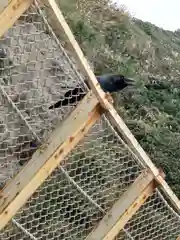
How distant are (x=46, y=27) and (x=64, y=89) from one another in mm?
406

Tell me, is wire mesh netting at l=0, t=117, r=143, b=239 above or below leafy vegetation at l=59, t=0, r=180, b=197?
above

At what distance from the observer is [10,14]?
6.83 feet

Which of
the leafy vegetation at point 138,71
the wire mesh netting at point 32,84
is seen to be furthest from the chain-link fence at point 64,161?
the leafy vegetation at point 138,71

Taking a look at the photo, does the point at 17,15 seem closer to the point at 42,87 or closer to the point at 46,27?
the point at 46,27

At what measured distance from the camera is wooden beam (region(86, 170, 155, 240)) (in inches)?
99.7

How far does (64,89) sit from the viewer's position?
261 centimetres

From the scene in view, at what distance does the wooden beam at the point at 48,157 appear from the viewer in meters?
2.24

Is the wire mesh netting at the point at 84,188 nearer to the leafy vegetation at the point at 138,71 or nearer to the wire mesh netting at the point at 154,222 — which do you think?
the wire mesh netting at the point at 154,222

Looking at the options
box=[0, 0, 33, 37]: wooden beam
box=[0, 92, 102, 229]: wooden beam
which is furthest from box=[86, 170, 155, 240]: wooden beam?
box=[0, 0, 33, 37]: wooden beam

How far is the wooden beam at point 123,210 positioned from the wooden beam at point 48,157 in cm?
39

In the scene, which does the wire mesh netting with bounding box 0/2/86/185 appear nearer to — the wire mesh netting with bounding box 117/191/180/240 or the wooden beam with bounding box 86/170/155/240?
the wooden beam with bounding box 86/170/155/240

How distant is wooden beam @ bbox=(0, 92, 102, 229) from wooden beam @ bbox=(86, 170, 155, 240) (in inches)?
15.2

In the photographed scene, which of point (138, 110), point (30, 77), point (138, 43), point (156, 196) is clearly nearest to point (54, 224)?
point (156, 196)

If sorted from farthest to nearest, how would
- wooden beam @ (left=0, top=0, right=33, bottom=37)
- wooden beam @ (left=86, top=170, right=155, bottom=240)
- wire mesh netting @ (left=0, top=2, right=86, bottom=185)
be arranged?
wooden beam @ (left=86, top=170, right=155, bottom=240)
wire mesh netting @ (left=0, top=2, right=86, bottom=185)
wooden beam @ (left=0, top=0, right=33, bottom=37)
